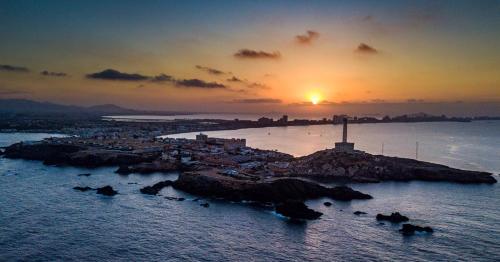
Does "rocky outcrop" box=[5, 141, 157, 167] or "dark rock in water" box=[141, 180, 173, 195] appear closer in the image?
"dark rock in water" box=[141, 180, 173, 195]

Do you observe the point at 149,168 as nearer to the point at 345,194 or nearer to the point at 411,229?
the point at 345,194

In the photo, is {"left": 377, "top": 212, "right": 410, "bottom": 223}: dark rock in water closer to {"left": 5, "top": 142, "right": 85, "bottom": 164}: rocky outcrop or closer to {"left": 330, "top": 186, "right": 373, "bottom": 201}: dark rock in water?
{"left": 330, "top": 186, "right": 373, "bottom": 201}: dark rock in water

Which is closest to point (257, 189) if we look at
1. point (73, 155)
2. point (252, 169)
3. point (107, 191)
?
point (252, 169)

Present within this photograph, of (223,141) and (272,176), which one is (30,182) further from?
(223,141)

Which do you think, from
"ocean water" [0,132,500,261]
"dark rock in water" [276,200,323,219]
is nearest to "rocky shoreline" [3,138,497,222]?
"dark rock in water" [276,200,323,219]

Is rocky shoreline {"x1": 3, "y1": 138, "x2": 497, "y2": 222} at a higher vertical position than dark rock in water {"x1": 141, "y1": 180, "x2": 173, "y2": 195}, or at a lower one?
higher

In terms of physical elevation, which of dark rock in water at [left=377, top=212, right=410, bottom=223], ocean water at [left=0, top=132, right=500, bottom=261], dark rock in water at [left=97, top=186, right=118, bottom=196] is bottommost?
ocean water at [left=0, top=132, right=500, bottom=261]
